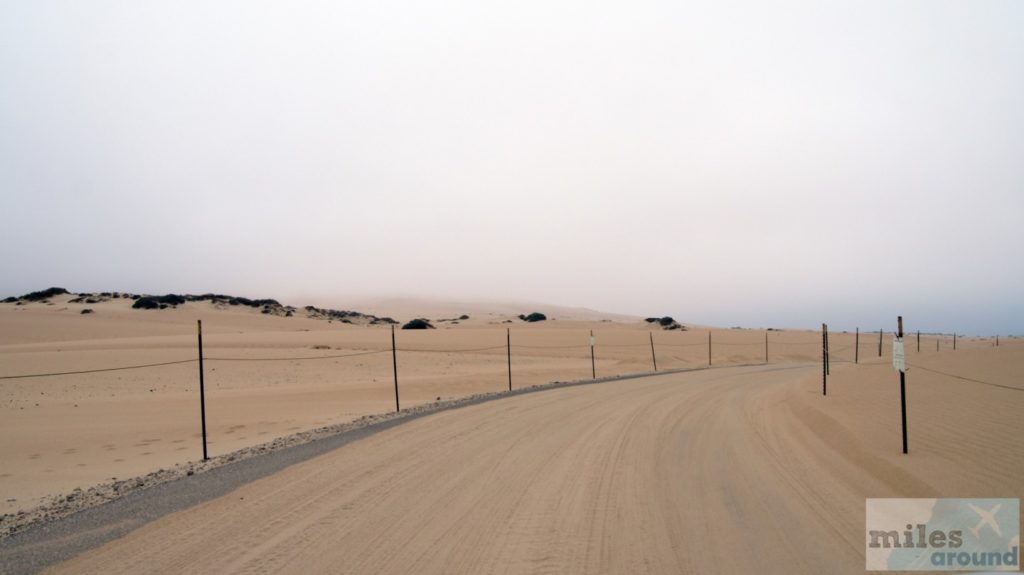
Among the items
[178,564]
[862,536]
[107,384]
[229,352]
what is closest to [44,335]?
[229,352]

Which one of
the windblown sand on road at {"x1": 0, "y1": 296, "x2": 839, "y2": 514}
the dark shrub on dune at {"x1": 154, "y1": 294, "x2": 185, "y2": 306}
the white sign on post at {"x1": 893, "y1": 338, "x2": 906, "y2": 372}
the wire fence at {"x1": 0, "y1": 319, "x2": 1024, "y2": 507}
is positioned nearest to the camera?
the white sign on post at {"x1": 893, "y1": 338, "x2": 906, "y2": 372}

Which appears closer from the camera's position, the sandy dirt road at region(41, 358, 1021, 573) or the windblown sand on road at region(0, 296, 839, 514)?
the sandy dirt road at region(41, 358, 1021, 573)

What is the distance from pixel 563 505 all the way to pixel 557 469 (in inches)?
81.0

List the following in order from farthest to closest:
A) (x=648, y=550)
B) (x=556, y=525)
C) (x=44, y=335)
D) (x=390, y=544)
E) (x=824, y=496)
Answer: (x=44, y=335)
(x=824, y=496)
(x=556, y=525)
(x=390, y=544)
(x=648, y=550)

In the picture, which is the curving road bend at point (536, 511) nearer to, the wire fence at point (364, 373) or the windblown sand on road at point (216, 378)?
the windblown sand on road at point (216, 378)

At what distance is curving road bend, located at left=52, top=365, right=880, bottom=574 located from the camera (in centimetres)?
598

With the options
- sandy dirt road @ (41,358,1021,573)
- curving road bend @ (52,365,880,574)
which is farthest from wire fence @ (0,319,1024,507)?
curving road bend @ (52,365,880,574)

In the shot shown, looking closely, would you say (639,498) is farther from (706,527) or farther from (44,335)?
(44,335)

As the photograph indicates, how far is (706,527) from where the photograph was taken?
677cm

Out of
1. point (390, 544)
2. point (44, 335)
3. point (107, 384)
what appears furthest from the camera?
point (44, 335)

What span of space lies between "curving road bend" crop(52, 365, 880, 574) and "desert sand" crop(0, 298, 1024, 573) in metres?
0.04

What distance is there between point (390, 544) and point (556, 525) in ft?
5.67

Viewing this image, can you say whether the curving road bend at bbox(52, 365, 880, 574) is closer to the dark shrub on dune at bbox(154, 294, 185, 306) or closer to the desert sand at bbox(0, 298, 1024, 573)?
the desert sand at bbox(0, 298, 1024, 573)

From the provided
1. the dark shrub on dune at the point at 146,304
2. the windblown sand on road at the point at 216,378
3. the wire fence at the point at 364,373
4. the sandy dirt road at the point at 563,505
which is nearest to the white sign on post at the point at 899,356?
the sandy dirt road at the point at 563,505
